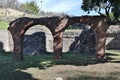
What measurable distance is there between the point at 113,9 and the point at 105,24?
1.98 meters

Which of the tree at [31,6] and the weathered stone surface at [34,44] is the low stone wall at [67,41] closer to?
the weathered stone surface at [34,44]

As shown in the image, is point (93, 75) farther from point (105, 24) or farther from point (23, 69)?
point (105, 24)

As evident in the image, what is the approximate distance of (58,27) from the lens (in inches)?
1215

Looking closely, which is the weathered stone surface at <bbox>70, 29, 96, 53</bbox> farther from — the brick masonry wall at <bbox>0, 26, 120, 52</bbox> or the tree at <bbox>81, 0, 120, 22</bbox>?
the tree at <bbox>81, 0, 120, 22</bbox>

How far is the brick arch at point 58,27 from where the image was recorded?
1200 inches

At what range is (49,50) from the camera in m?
42.5

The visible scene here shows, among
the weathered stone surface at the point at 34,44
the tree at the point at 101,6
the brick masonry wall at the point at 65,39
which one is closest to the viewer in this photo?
the tree at the point at 101,6

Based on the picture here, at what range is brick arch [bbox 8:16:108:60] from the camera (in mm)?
30469

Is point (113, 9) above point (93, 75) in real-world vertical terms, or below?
above

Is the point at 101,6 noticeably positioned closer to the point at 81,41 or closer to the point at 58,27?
the point at 58,27

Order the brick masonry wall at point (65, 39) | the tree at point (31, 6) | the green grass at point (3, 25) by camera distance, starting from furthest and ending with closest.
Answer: the tree at point (31, 6)
the green grass at point (3, 25)
the brick masonry wall at point (65, 39)

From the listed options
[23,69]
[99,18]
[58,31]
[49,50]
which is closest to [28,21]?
[58,31]

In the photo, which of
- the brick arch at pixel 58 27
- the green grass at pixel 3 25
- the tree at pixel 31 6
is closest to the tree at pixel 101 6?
the brick arch at pixel 58 27

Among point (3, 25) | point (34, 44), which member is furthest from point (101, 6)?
point (3, 25)
